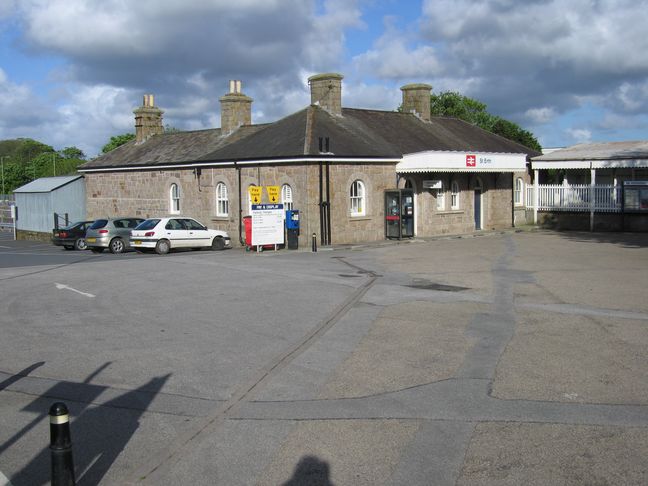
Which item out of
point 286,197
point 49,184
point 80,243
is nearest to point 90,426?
point 286,197

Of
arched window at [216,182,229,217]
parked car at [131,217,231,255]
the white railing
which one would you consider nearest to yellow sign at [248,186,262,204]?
parked car at [131,217,231,255]

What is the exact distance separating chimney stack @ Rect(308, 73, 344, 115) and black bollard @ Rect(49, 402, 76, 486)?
95.6 feet

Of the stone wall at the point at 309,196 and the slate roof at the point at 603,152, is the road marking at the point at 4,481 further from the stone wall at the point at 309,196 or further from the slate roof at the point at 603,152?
the slate roof at the point at 603,152

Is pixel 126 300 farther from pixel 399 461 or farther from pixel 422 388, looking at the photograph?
pixel 399 461

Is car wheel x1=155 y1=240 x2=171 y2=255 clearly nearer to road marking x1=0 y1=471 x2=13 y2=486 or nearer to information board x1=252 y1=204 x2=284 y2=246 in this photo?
information board x1=252 y1=204 x2=284 y2=246

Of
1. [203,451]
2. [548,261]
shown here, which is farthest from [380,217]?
[203,451]

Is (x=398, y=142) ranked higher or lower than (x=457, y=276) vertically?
higher

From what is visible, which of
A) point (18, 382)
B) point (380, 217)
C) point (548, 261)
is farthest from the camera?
point (380, 217)

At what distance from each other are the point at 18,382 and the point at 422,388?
16.2ft

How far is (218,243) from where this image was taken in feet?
98.1

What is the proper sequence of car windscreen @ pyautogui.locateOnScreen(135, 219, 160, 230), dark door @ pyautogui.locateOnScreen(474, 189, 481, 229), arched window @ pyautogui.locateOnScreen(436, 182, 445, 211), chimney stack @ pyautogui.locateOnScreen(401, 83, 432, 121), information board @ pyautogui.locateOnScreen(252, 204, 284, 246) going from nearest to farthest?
information board @ pyautogui.locateOnScreen(252, 204, 284, 246)
car windscreen @ pyautogui.locateOnScreen(135, 219, 160, 230)
arched window @ pyautogui.locateOnScreen(436, 182, 445, 211)
dark door @ pyautogui.locateOnScreen(474, 189, 481, 229)
chimney stack @ pyautogui.locateOnScreen(401, 83, 432, 121)

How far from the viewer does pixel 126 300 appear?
1484cm

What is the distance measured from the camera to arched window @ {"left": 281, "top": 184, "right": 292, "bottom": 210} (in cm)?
2929

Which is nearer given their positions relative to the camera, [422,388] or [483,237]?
[422,388]
